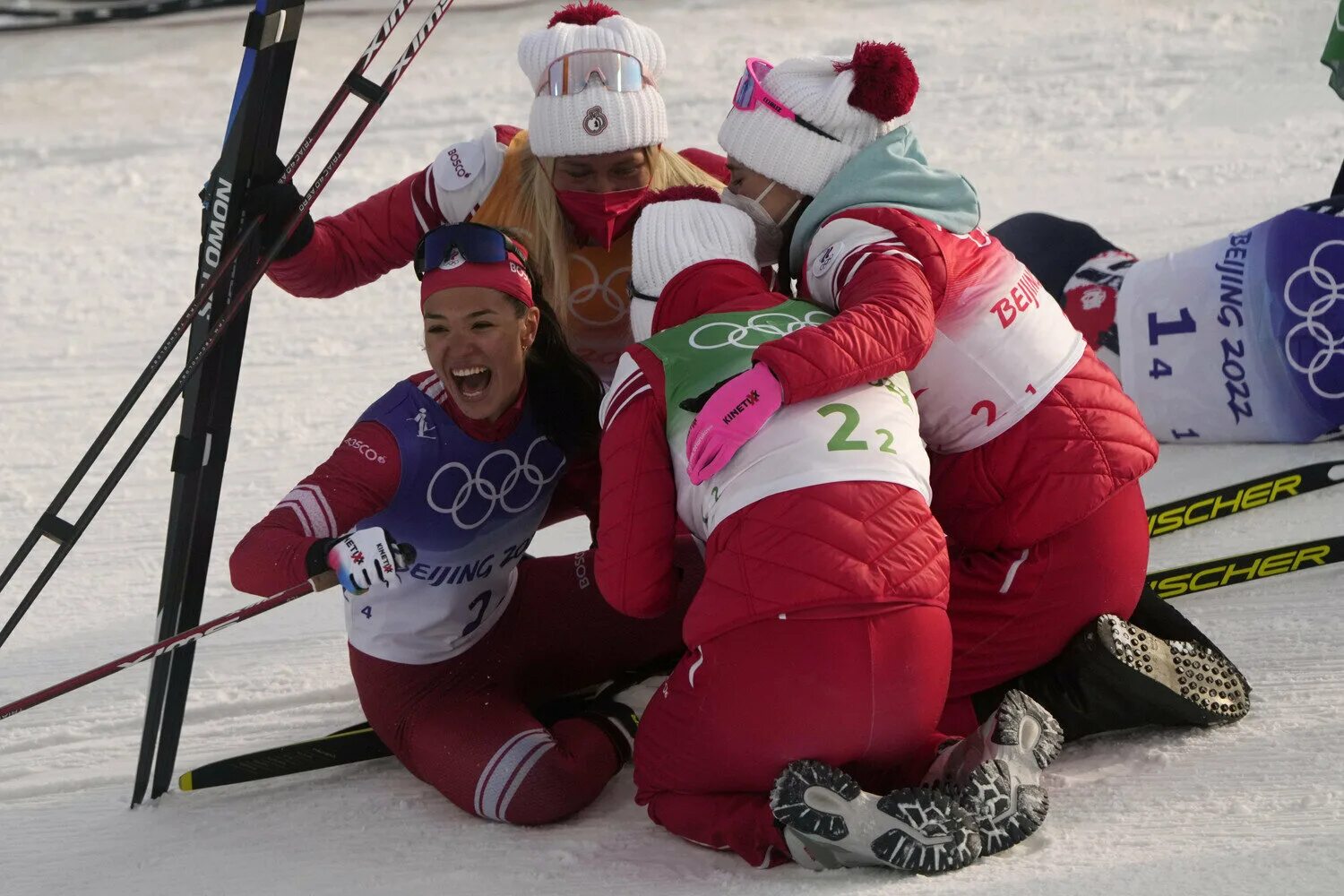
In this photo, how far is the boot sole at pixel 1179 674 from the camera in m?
2.67

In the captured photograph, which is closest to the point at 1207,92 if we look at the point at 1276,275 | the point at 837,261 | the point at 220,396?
the point at 1276,275

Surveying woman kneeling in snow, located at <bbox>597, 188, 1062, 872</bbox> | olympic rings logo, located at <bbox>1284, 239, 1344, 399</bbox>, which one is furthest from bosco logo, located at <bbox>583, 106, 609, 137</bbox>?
olympic rings logo, located at <bbox>1284, 239, 1344, 399</bbox>

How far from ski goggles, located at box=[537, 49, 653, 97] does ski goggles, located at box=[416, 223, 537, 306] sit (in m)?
0.48

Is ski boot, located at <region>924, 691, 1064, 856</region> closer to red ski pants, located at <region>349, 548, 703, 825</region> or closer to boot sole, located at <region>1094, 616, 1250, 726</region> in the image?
boot sole, located at <region>1094, 616, 1250, 726</region>

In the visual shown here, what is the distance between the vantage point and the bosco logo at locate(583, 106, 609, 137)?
311cm

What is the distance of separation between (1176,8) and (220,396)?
6.33 m

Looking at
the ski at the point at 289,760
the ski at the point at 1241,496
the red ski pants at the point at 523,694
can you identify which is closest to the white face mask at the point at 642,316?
the red ski pants at the point at 523,694

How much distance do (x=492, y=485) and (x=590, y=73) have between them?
899mm

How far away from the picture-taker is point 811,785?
91.4 inches

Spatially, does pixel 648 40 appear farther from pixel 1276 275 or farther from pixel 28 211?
pixel 28 211

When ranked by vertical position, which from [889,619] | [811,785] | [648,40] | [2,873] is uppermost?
[648,40]

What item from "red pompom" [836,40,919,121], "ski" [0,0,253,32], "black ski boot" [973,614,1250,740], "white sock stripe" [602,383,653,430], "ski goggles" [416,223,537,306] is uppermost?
"ski" [0,0,253,32]

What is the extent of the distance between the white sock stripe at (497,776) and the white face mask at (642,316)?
0.78 metres

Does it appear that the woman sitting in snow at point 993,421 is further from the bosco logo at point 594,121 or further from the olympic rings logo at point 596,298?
the olympic rings logo at point 596,298
